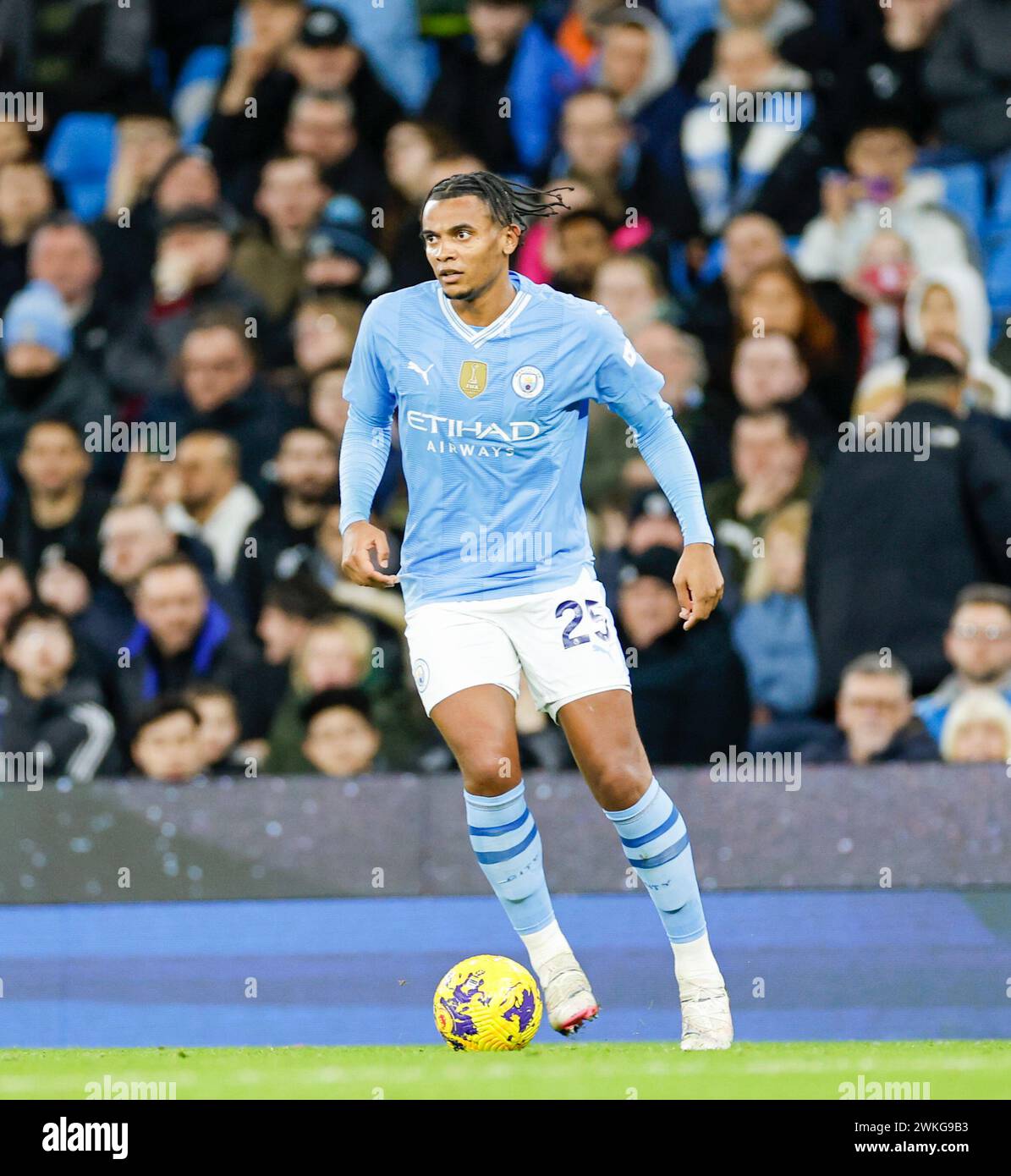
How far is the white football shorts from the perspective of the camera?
533 centimetres

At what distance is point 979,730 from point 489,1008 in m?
3.06

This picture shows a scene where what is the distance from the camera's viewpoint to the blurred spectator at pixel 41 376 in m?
8.91

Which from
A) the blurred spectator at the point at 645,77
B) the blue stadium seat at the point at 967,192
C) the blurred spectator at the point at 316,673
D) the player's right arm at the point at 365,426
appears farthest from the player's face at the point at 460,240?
the blue stadium seat at the point at 967,192

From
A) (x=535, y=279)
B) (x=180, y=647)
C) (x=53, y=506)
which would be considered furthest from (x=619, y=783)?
(x=53, y=506)

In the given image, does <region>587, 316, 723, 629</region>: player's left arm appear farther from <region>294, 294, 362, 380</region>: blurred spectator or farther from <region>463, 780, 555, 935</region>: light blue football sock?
<region>294, 294, 362, 380</region>: blurred spectator

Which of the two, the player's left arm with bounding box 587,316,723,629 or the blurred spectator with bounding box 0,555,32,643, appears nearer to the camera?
the player's left arm with bounding box 587,316,723,629

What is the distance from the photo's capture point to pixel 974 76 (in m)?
9.08

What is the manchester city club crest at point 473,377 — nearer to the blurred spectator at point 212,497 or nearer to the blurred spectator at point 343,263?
the blurred spectator at point 212,497

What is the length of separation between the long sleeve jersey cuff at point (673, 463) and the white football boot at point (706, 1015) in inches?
46.3

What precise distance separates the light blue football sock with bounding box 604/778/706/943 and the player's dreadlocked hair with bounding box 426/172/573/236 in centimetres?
151

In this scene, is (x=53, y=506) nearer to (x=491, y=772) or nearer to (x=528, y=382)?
(x=528, y=382)

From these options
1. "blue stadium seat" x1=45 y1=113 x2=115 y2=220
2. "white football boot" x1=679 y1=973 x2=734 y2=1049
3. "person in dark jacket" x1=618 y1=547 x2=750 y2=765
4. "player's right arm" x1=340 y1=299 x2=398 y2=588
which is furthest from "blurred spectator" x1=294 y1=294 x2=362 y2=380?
"white football boot" x1=679 y1=973 x2=734 y2=1049
